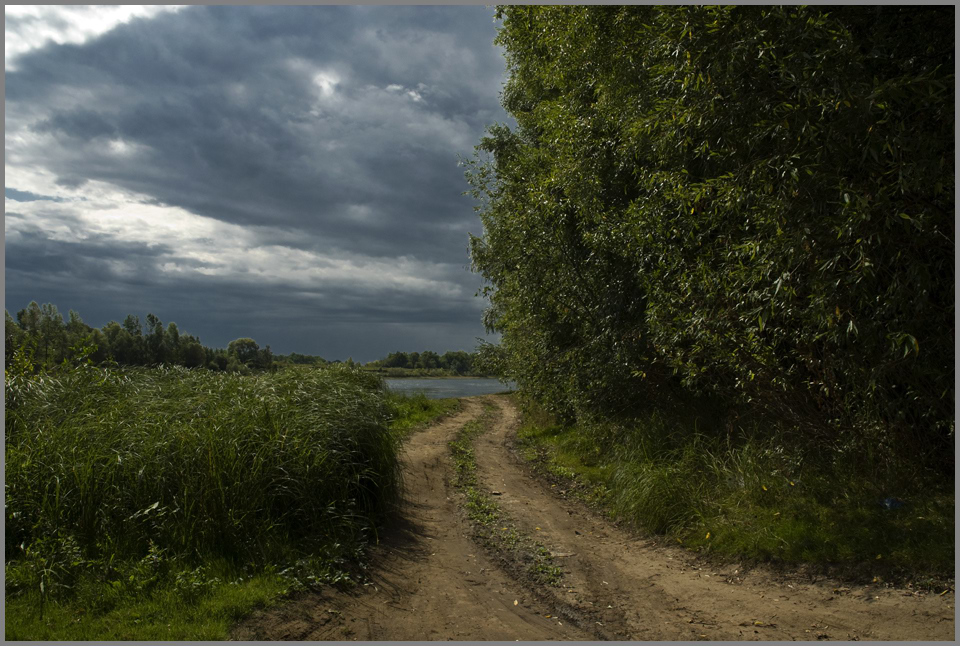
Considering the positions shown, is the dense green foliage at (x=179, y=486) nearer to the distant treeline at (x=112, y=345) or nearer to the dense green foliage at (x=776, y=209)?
the distant treeline at (x=112, y=345)

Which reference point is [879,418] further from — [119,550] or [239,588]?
[119,550]

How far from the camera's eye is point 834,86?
4.88m

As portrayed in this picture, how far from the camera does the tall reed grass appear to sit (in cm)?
549

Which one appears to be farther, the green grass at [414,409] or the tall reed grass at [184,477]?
the green grass at [414,409]

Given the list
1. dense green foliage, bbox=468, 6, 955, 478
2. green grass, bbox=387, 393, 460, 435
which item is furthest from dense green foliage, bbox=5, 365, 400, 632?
green grass, bbox=387, 393, 460, 435

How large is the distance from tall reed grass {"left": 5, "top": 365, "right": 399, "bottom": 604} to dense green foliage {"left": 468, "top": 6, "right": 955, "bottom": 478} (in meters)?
4.47

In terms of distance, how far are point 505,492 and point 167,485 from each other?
17.4ft

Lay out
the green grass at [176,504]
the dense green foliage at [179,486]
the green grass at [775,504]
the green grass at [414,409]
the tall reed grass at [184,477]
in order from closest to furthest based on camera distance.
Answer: the green grass at [176,504] < the dense green foliage at [179,486] < the tall reed grass at [184,477] < the green grass at [775,504] < the green grass at [414,409]

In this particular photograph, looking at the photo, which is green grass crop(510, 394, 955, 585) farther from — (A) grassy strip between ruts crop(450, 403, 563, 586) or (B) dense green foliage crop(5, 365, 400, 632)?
(B) dense green foliage crop(5, 365, 400, 632)

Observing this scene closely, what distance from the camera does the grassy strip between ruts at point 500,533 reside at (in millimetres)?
Result: 6289

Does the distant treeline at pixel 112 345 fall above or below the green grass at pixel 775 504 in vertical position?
above

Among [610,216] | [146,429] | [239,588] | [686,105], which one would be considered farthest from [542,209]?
[239,588]

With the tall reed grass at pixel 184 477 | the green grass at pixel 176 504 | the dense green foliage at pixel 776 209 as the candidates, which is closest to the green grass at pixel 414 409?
the dense green foliage at pixel 776 209

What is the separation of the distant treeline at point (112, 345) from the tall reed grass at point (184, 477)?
3.06ft
